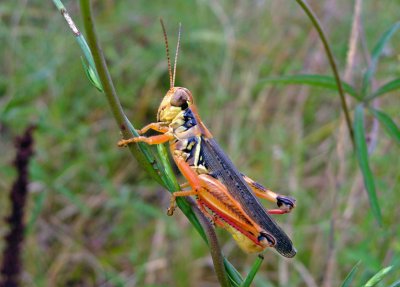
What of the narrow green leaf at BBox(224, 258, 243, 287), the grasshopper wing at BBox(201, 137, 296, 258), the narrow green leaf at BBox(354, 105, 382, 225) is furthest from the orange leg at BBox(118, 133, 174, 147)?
the narrow green leaf at BBox(354, 105, 382, 225)

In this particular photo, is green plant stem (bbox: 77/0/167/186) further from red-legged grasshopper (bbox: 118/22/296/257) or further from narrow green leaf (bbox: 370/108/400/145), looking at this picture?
narrow green leaf (bbox: 370/108/400/145)

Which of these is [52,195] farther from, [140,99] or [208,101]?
[208,101]

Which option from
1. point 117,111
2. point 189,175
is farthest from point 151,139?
point 117,111

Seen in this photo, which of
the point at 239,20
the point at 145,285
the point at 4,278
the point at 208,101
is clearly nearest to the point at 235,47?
the point at 239,20

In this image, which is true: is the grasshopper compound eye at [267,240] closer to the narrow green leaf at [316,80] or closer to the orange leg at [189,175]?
the orange leg at [189,175]

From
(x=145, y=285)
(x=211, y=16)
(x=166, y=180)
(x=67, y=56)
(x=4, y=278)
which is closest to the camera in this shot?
(x=166, y=180)

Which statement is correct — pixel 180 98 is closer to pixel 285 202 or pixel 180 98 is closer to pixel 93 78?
pixel 285 202
